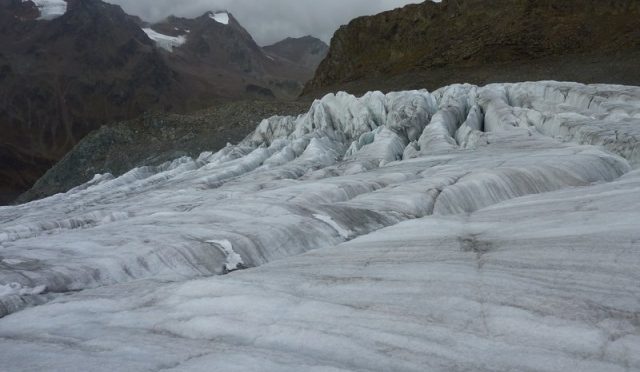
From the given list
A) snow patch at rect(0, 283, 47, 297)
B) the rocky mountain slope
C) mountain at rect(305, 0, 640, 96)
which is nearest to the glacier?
snow patch at rect(0, 283, 47, 297)

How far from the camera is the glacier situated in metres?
5.46

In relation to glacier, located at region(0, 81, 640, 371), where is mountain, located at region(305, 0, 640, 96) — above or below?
above

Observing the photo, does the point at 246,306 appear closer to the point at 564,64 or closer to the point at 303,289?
the point at 303,289

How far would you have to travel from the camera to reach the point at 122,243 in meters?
10.2

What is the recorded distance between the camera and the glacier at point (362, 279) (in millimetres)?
5461

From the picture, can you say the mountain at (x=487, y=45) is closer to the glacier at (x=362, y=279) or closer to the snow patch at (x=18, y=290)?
the glacier at (x=362, y=279)

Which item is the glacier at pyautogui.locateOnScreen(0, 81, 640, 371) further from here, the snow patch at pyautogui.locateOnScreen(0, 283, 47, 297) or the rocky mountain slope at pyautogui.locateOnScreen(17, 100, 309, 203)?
the rocky mountain slope at pyautogui.locateOnScreen(17, 100, 309, 203)

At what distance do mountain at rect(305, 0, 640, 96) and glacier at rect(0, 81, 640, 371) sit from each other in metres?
44.3

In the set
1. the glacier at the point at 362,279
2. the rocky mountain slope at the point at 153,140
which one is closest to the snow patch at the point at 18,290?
the glacier at the point at 362,279

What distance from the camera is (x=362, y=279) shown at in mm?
7488

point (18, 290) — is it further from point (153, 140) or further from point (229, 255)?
point (153, 140)

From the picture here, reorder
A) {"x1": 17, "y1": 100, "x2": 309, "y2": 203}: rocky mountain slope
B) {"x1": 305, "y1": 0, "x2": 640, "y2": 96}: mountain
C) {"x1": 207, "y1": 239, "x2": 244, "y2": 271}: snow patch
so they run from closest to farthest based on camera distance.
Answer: {"x1": 207, "y1": 239, "x2": 244, "y2": 271}: snow patch
{"x1": 17, "y1": 100, "x2": 309, "y2": 203}: rocky mountain slope
{"x1": 305, "y1": 0, "x2": 640, "y2": 96}: mountain

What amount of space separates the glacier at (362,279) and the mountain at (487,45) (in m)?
44.3

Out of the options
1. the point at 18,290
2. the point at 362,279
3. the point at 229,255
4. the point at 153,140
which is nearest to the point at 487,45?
the point at 153,140
